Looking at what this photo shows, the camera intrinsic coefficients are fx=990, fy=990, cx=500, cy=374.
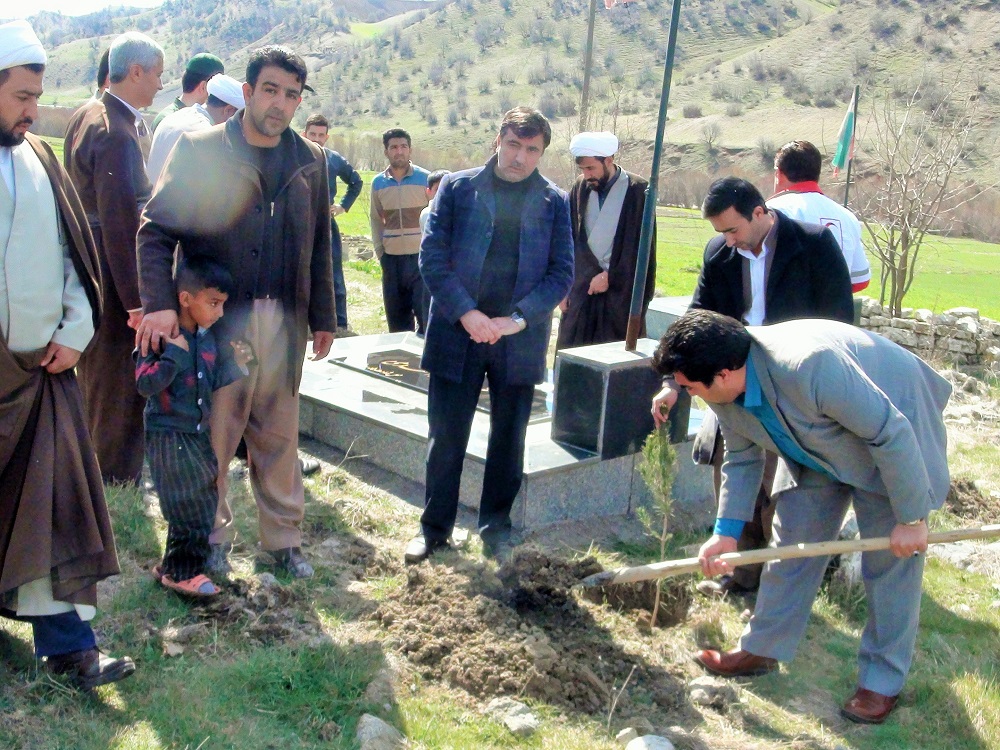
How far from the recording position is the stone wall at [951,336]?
10711 millimetres

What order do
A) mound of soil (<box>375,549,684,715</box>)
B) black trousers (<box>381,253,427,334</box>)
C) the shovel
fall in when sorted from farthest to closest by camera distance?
black trousers (<box>381,253,427,334</box>)
mound of soil (<box>375,549,684,715</box>)
the shovel

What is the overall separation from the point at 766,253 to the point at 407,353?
12.2ft

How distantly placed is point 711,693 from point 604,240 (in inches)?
130

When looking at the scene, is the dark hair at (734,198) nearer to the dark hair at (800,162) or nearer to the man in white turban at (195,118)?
the dark hair at (800,162)

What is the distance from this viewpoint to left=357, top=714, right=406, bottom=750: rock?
3107 mm

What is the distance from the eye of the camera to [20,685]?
10.5ft

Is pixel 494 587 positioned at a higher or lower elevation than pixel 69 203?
lower

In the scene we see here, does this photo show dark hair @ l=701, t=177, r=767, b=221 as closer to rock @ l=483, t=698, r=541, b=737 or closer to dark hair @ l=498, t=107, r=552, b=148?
dark hair @ l=498, t=107, r=552, b=148

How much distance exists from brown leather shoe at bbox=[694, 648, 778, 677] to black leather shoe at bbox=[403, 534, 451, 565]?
4.51ft

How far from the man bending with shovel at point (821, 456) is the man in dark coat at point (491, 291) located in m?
1.24

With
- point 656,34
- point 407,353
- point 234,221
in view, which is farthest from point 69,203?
point 656,34

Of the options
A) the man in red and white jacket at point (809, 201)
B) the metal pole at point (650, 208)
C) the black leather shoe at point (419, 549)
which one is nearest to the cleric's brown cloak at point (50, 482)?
the black leather shoe at point (419, 549)

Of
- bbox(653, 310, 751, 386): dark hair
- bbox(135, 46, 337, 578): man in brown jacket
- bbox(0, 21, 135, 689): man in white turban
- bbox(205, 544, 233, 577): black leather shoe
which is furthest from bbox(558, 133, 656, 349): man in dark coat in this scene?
bbox(0, 21, 135, 689): man in white turban

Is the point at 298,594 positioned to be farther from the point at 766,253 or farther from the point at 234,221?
the point at 766,253
